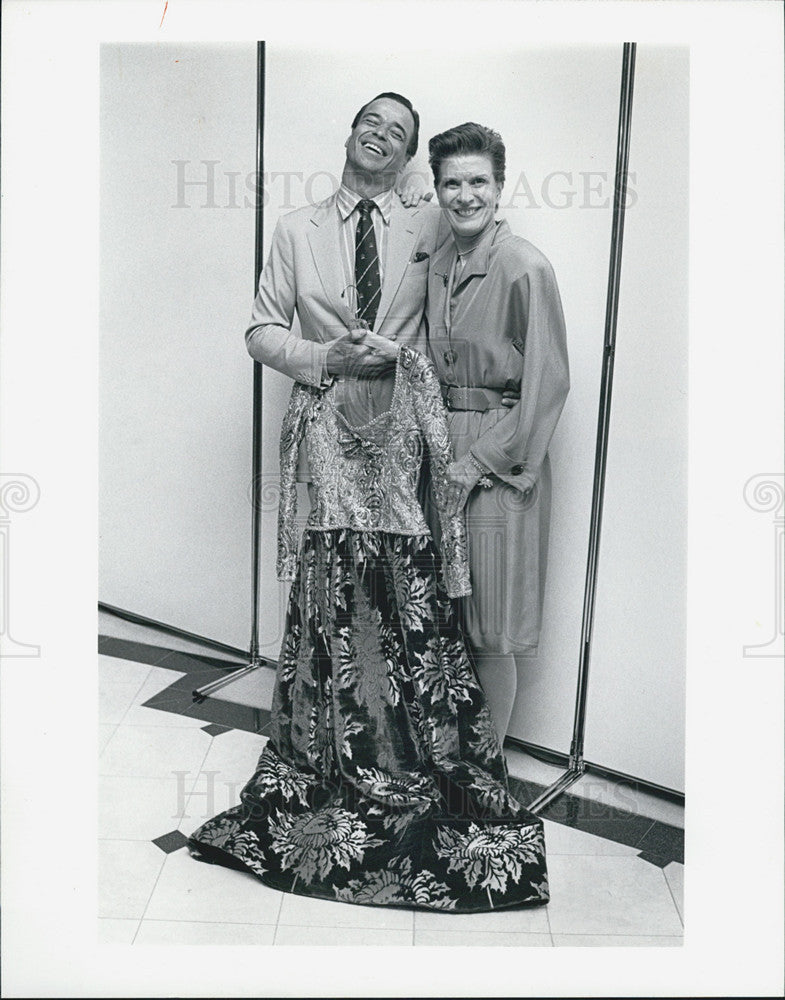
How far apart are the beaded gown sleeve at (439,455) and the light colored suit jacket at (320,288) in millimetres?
65

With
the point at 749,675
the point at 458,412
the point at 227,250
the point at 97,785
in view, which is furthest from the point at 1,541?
the point at 749,675

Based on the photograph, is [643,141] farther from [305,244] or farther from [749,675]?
[749,675]

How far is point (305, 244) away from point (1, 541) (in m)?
0.95

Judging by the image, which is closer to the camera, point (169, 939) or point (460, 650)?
point (169, 939)

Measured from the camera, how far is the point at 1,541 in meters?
2.61

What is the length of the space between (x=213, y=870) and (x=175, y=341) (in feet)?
4.07

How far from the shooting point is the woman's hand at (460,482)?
2.77 metres

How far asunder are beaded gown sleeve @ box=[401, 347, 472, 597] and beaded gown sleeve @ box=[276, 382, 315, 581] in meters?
0.25

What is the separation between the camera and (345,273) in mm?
2766

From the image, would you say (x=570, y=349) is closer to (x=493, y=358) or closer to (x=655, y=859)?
(x=493, y=358)

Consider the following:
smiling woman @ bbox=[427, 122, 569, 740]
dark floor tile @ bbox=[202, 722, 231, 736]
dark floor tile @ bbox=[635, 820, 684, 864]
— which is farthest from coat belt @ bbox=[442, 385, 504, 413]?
dark floor tile @ bbox=[635, 820, 684, 864]

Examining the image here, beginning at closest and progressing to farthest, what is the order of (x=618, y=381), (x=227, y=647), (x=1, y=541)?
(x=1, y=541) < (x=618, y=381) < (x=227, y=647)

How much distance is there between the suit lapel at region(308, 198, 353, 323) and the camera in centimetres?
275

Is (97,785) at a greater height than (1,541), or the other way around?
(1,541)
